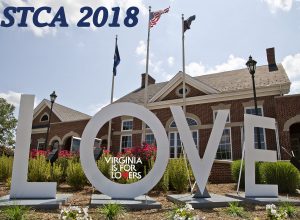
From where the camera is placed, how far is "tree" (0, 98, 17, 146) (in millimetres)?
36066

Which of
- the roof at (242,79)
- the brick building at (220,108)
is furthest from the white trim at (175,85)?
the roof at (242,79)

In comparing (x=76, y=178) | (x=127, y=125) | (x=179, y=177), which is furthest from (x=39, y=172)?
(x=127, y=125)

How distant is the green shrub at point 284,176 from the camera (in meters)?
9.10

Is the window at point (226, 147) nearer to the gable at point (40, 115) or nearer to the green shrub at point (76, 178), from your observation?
the green shrub at point (76, 178)

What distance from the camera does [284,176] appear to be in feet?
30.0

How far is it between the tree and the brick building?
50.3 feet

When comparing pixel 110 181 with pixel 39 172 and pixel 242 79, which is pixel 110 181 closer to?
pixel 39 172

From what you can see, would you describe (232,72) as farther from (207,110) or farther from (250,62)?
(250,62)

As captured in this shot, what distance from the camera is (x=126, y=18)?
959 centimetres

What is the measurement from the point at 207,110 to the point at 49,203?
14.8m

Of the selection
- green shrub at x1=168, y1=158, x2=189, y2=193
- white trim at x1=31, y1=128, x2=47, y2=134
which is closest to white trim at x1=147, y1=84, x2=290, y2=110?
green shrub at x1=168, y1=158, x2=189, y2=193

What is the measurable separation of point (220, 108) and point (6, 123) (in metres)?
30.3

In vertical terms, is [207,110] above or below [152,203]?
above

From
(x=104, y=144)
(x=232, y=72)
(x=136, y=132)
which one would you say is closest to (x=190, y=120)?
(x=136, y=132)
